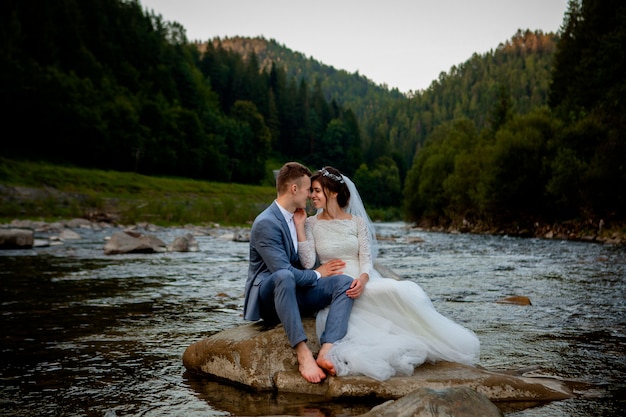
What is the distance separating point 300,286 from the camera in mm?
6465

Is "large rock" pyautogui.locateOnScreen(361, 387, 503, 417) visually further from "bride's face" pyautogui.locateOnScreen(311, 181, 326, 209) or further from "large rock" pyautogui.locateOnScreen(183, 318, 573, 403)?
"bride's face" pyautogui.locateOnScreen(311, 181, 326, 209)

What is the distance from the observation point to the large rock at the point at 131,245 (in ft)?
77.4

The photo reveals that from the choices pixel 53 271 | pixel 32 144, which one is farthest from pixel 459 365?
pixel 32 144

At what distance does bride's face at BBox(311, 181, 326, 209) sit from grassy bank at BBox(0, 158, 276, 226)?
42.2 metres

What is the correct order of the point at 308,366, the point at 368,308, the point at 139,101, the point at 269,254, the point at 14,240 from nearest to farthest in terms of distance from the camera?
1. the point at 308,366
2. the point at 269,254
3. the point at 368,308
4. the point at 14,240
5. the point at 139,101

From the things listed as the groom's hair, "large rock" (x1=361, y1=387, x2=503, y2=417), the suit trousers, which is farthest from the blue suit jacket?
"large rock" (x1=361, y1=387, x2=503, y2=417)

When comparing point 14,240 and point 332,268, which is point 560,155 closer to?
point 14,240

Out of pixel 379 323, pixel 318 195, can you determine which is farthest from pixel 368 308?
pixel 318 195

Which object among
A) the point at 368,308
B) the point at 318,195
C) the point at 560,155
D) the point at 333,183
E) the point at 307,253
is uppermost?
the point at 560,155

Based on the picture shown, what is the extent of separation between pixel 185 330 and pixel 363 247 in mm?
3683

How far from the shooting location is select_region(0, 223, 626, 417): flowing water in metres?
5.24

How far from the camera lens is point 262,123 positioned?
454 feet

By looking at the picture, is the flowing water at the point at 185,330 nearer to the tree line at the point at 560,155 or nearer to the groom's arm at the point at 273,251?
the groom's arm at the point at 273,251

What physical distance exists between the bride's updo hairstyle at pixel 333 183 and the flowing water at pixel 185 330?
276 centimetres
